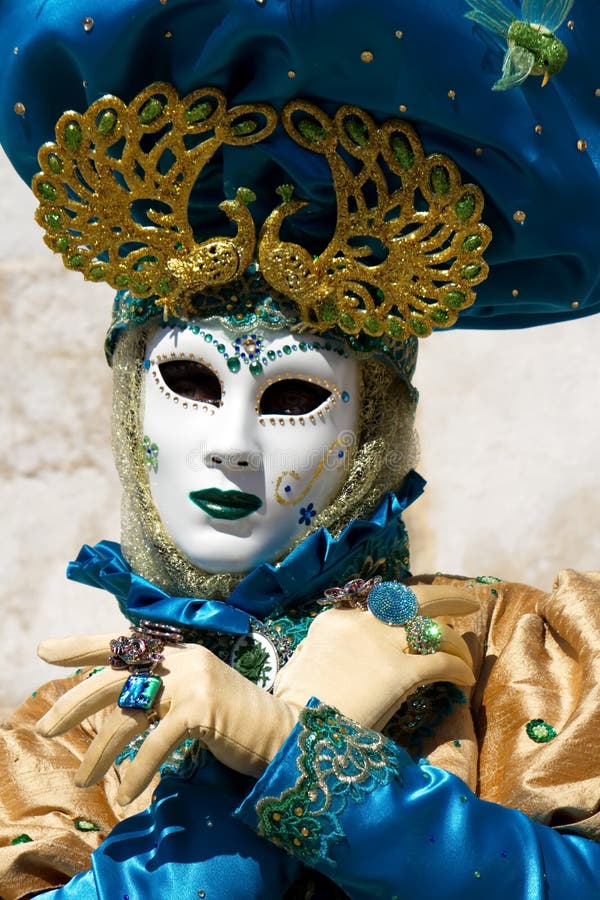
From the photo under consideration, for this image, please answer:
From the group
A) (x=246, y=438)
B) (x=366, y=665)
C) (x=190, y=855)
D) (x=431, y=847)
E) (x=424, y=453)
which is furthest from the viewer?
(x=424, y=453)

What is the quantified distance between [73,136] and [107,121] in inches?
2.4

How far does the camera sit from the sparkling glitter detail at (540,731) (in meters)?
2.14

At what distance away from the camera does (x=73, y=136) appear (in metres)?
2.20

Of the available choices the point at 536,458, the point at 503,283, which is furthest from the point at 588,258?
the point at 536,458

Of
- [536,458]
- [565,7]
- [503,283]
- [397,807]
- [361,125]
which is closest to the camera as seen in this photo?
[397,807]

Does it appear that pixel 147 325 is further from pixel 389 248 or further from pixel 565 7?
pixel 565 7

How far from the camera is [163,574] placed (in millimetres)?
2328

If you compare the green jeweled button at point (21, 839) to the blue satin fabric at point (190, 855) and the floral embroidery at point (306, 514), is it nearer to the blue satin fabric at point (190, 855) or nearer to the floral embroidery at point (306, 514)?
the blue satin fabric at point (190, 855)

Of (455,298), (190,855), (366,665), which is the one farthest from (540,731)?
(455,298)

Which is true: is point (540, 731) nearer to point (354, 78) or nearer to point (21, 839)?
point (21, 839)

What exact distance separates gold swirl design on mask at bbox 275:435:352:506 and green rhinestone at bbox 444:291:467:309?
0.25 meters

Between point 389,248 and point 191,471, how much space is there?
0.42 meters

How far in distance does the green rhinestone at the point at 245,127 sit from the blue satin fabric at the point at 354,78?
3cm

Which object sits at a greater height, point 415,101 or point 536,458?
point 415,101
